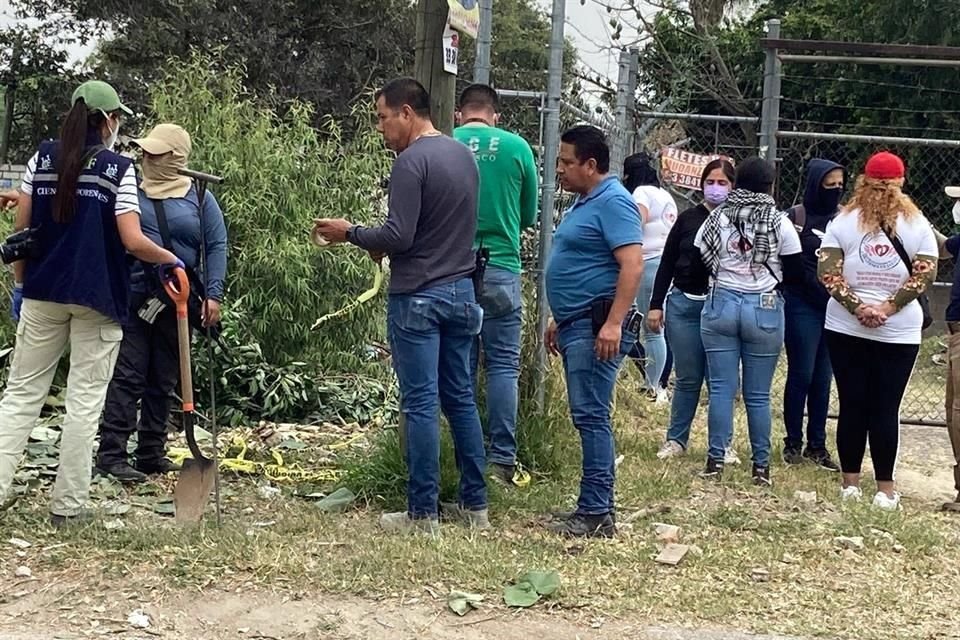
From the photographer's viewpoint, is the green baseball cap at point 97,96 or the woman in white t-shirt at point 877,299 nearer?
the green baseball cap at point 97,96

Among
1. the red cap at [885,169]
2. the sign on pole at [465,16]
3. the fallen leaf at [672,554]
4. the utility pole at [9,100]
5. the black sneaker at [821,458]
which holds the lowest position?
the black sneaker at [821,458]

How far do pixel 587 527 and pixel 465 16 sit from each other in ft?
8.11

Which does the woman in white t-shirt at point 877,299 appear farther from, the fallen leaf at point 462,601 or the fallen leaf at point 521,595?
the fallen leaf at point 462,601

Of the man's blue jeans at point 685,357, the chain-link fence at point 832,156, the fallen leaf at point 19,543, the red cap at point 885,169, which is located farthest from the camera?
the chain-link fence at point 832,156

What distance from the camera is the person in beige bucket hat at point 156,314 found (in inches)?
218

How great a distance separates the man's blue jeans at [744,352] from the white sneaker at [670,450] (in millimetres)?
504

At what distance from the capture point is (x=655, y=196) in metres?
8.04

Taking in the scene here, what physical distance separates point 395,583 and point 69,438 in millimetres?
1633

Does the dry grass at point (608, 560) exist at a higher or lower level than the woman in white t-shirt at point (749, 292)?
lower

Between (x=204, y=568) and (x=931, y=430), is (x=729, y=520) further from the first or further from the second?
(x=931, y=430)

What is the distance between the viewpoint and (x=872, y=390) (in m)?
5.56

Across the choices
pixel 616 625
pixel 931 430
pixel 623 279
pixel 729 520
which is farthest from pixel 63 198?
pixel 931 430

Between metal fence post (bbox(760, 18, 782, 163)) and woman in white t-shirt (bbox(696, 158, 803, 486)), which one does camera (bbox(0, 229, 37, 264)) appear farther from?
metal fence post (bbox(760, 18, 782, 163))


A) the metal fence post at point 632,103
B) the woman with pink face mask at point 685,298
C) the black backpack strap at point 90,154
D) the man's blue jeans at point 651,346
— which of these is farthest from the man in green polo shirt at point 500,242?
the man's blue jeans at point 651,346
